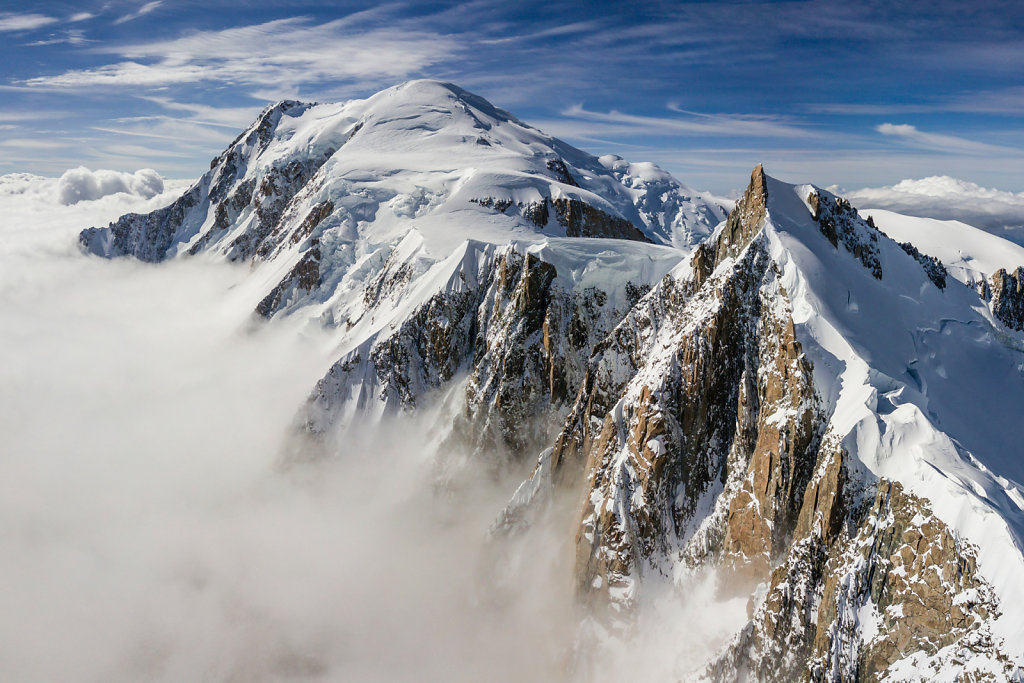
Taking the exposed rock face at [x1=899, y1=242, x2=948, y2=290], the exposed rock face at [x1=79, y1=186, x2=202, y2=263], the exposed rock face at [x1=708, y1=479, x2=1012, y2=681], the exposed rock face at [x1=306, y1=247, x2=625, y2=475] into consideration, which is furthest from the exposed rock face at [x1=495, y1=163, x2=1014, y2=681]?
the exposed rock face at [x1=79, y1=186, x2=202, y2=263]

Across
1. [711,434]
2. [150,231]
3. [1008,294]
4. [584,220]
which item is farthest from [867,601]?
[150,231]

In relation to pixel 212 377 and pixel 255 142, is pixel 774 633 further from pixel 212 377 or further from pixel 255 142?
→ pixel 255 142

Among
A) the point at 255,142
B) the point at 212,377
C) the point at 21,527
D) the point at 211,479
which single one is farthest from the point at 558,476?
the point at 255,142

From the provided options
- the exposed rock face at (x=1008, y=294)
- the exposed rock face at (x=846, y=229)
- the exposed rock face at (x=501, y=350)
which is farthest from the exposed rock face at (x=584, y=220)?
the exposed rock face at (x=1008, y=294)

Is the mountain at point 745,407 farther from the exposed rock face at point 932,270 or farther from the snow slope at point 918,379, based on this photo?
the exposed rock face at point 932,270

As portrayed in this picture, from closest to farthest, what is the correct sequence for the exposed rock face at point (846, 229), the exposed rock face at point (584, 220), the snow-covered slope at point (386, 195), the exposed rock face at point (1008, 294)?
the exposed rock face at point (846, 229) → the exposed rock face at point (1008, 294) → the snow-covered slope at point (386, 195) → the exposed rock face at point (584, 220)

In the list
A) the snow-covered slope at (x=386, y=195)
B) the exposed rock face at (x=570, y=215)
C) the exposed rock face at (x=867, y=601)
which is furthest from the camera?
the snow-covered slope at (x=386, y=195)

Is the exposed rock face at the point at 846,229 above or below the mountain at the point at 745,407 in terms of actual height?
above

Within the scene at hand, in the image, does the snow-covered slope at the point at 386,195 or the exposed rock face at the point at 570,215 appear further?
the snow-covered slope at the point at 386,195

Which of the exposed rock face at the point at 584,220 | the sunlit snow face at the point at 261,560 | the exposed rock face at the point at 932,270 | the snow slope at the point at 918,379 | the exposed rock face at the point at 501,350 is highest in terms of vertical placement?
the exposed rock face at the point at 932,270
